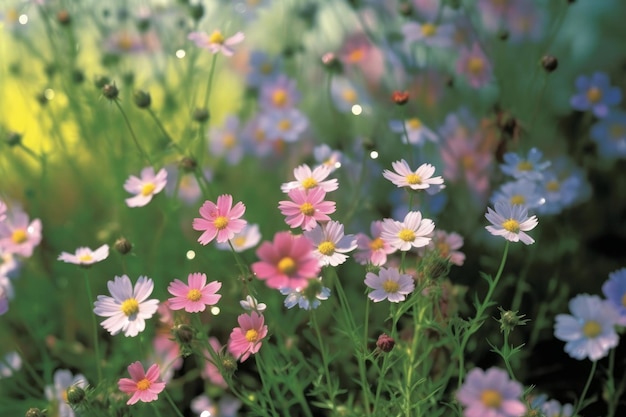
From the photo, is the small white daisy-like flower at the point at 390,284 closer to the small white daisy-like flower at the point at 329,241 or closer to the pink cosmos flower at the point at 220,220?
the small white daisy-like flower at the point at 329,241

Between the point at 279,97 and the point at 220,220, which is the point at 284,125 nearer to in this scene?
the point at 279,97

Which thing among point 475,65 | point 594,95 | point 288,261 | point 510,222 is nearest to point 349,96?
point 475,65

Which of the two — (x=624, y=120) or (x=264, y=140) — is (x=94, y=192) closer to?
(x=264, y=140)

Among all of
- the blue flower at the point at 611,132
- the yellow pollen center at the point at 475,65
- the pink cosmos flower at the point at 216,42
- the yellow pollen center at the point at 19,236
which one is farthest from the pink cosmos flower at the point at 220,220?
the blue flower at the point at 611,132

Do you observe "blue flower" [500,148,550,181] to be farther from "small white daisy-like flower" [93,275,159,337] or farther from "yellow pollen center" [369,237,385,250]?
"small white daisy-like flower" [93,275,159,337]

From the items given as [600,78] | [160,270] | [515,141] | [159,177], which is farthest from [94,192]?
[600,78]

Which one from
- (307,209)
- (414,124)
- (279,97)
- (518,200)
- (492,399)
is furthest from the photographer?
(279,97)
